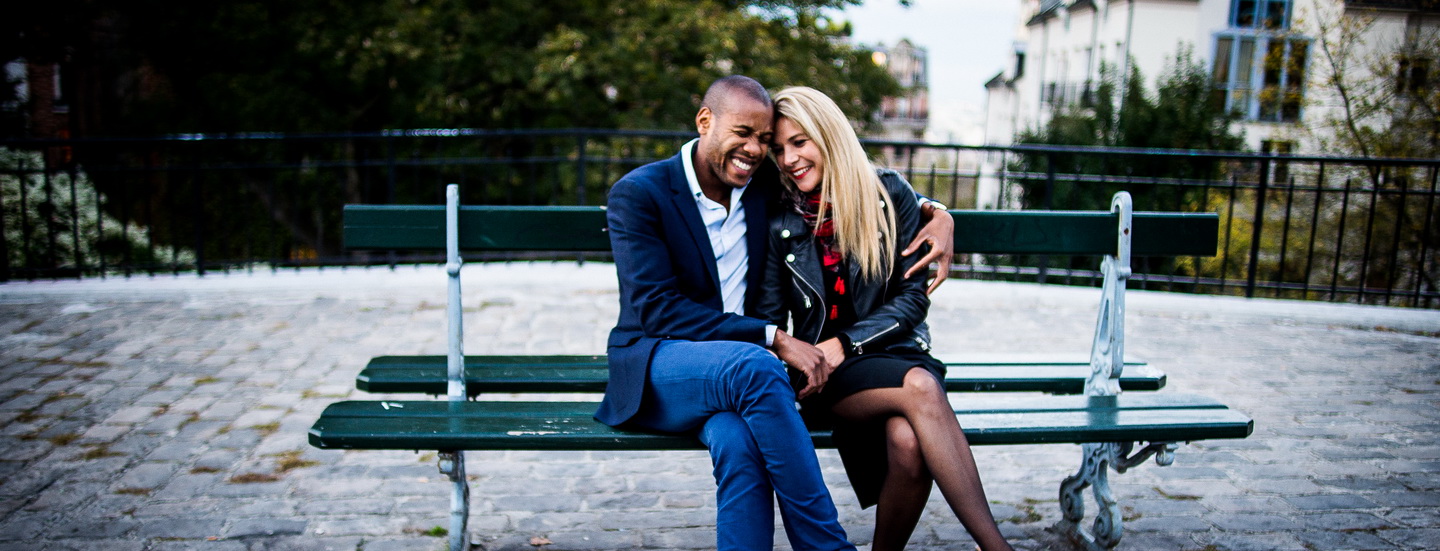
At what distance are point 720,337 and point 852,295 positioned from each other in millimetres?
481

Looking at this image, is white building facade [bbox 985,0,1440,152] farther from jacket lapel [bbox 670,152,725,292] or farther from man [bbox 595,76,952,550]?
jacket lapel [bbox 670,152,725,292]

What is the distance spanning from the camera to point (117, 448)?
13.3 ft

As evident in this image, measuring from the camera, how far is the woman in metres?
2.83

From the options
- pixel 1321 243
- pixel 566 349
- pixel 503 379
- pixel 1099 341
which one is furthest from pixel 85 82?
pixel 1321 243

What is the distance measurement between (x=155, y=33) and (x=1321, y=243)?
19107 millimetres

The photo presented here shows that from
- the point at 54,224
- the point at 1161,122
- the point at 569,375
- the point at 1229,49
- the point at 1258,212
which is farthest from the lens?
the point at 1229,49

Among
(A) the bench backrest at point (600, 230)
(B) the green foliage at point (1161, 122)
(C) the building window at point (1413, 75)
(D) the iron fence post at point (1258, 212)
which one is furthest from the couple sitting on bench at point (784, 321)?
(B) the green foliage at point (1161, 122)

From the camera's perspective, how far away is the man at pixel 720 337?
102 inches

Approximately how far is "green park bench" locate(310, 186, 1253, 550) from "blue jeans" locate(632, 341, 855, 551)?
179 millimetres

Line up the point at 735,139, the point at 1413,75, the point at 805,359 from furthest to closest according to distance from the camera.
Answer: the point at 1413,75, the point at 735,139, the point at 805,359

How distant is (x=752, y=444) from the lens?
266 cm

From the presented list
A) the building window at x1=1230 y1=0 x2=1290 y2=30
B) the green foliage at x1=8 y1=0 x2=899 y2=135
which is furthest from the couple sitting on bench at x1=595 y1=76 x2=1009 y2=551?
the building window at x1=1230 y1=0 x2=1290 y2=30

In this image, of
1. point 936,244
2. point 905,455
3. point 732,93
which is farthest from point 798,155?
point 905,455

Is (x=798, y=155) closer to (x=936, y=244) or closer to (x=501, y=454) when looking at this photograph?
(x=936, y=244)
